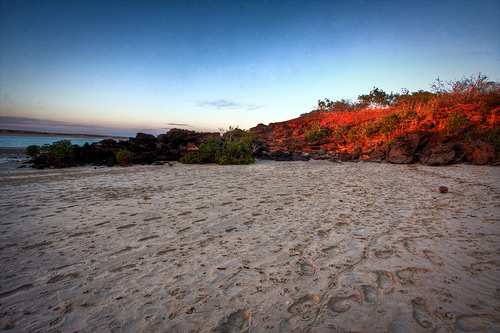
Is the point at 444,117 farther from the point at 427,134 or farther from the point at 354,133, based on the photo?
the point at 354,133

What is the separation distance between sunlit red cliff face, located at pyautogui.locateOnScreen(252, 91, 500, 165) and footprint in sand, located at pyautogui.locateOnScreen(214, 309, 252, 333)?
1436 cm

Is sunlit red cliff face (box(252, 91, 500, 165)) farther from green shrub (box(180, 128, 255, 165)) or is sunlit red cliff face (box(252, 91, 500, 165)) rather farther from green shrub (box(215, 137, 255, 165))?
green shrub (box(180, 128, 255, 165))

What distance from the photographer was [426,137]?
13.4 m

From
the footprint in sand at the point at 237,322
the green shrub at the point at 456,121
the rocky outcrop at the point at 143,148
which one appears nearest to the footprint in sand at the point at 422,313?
the footprint in sand at the point at 237,322

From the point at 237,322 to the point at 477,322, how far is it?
2.09 meters

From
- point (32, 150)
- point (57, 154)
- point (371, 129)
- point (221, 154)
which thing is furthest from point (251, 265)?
point (371, 129)

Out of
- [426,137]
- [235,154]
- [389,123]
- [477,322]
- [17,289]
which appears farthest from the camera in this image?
[389,123]

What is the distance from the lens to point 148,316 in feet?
6.46

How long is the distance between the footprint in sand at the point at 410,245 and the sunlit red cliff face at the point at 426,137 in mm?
11598

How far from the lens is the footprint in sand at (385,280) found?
2.27 metres

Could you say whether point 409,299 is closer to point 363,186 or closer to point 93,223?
point 93,223

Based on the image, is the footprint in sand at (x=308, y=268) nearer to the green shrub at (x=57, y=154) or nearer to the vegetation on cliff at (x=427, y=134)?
the vegetation on cliff at (x=427, y=134)

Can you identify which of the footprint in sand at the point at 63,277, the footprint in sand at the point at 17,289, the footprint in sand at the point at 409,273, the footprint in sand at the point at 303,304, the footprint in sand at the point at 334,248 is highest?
the footprint in sand at the point at 409,273

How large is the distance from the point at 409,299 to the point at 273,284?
1.37m
